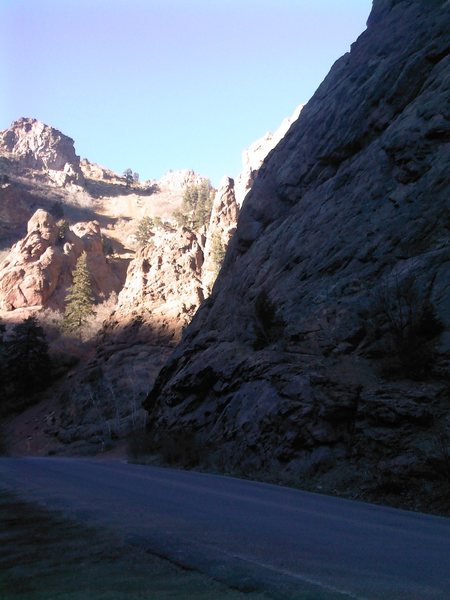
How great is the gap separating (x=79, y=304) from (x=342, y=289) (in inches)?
1617

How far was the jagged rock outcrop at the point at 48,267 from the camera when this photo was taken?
2452 inches

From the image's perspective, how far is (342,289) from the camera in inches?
776

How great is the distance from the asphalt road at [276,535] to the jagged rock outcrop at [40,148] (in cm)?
12623

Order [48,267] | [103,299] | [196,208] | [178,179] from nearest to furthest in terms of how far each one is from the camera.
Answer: [103,299], [48,267], [196,208], [178,179]

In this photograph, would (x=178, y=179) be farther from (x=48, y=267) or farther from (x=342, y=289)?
(x=342, y=289)

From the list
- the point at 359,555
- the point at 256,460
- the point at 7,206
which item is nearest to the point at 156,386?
the point at 256,460

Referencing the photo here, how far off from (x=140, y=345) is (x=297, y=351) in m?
28.6

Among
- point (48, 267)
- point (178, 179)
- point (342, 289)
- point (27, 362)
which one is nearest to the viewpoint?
point (342, 289)

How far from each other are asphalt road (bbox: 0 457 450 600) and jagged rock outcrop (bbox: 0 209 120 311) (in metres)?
53.8

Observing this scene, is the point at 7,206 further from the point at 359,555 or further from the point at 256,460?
the point at 359,555

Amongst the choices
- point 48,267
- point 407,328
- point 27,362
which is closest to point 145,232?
point 48,267

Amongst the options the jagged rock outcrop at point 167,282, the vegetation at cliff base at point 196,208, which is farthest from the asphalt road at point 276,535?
the vegetation at cliff base at point 196,208

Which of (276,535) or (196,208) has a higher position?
(196,208)

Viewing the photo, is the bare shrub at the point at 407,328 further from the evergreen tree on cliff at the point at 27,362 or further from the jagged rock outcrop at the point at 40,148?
the jagged rock outcrop at the point at 40,148
